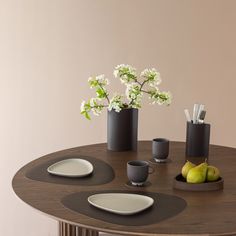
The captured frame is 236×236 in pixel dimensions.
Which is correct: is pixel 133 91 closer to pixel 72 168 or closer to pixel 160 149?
pixel 160 149

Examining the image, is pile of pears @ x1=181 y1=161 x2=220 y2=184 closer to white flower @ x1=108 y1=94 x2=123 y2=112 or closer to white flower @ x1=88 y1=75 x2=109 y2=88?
white flower @ x1=108 y1=94 x2=123 y2=112

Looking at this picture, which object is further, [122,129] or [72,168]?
[122,129]

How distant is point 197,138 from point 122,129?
0.37 metres

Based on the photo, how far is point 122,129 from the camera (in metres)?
2.31

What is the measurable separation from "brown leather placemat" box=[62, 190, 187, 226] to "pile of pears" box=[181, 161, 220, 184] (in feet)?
0.43

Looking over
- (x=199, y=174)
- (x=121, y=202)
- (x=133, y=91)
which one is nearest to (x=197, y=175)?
(x=199, y=174)

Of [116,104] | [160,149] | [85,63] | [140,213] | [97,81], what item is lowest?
[140,213]

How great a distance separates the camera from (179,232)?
55.2 inches

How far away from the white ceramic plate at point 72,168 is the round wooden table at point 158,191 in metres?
0.11

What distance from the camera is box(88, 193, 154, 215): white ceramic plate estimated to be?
1.56 metres

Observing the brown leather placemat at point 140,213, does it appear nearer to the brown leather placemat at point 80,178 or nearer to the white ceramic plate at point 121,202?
the white ceramic plate at point 121,202

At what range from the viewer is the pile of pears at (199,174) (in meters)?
1.79

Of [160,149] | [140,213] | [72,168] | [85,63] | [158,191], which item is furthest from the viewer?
[85,63]

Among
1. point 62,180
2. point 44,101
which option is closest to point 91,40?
point 44,101
